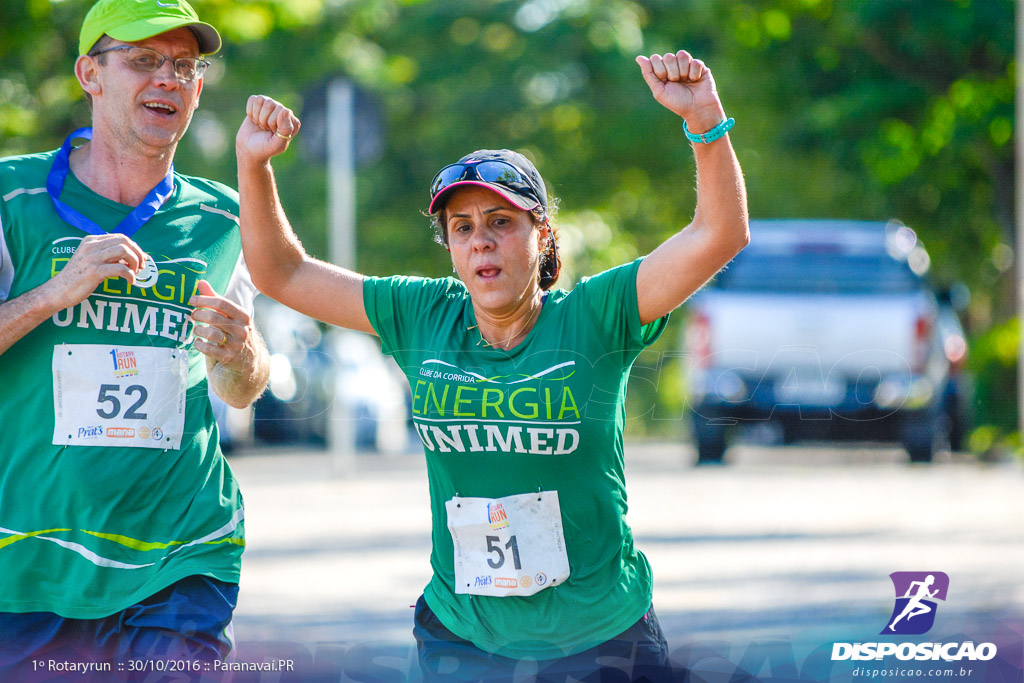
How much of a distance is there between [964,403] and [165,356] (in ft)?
44.4

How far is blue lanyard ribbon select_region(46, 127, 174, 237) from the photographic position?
141 inches

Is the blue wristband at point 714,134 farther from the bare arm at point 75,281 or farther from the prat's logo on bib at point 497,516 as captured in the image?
the bare arm at point 75,281

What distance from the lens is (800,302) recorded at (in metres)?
13.5

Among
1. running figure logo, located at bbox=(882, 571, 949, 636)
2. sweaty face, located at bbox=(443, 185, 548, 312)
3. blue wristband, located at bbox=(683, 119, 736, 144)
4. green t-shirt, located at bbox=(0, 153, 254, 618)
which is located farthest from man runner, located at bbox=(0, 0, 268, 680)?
running figure logo, located at bbox=(882, 571, 949, 636)

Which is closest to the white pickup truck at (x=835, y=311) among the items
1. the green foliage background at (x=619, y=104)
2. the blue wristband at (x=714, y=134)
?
the green foliage background at (x=619, y=104)

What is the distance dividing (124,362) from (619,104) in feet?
70.9

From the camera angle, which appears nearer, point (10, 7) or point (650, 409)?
point (650, 409)

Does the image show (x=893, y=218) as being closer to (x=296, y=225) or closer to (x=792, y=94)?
(x=792, y=94)

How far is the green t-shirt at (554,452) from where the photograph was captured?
3.26 metres

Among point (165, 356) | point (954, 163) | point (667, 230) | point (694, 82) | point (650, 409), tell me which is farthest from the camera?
point (667, 230)

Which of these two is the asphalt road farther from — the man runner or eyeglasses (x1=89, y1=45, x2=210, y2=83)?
eyeglasses (x1=89, y1=45, x2=210, y2=83)

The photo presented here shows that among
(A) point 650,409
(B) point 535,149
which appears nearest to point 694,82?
(A) point 650,409

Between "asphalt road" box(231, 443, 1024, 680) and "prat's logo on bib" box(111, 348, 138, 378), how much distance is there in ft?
3.46

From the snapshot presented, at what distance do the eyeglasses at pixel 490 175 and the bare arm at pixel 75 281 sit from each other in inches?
29.1
